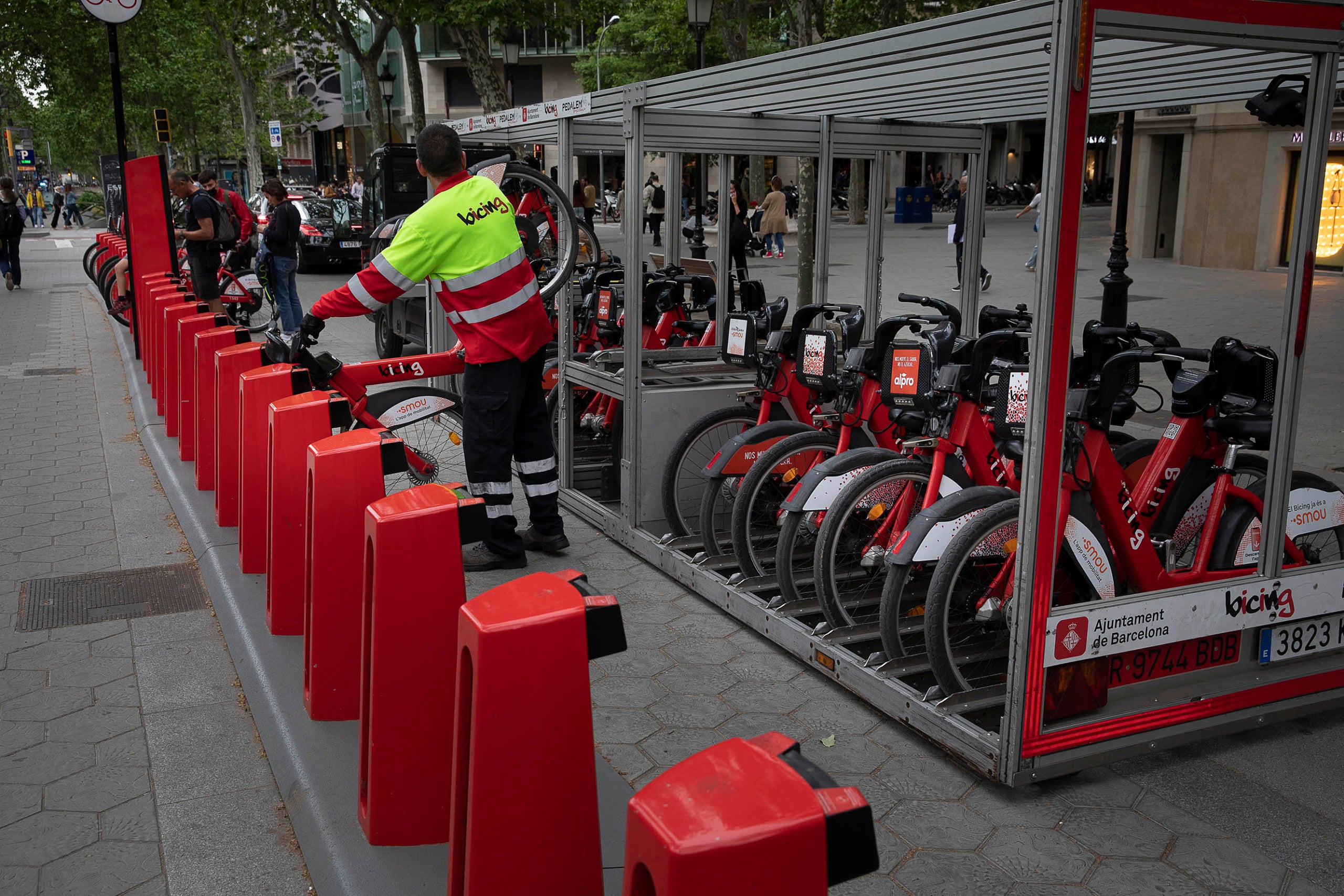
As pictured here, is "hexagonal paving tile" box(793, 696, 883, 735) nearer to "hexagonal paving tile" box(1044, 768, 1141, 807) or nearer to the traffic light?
"hexagonal paving tile" box(1044, 768, 1141, 807)

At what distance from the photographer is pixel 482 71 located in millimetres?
18500

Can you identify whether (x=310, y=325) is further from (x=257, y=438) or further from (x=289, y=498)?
(x=289, y=498)

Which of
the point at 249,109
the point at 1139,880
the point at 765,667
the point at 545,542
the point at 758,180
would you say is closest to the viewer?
the point at 1139,880

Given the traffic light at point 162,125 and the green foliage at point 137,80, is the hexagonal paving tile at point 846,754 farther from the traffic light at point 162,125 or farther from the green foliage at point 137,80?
the green foliage at point 137,80

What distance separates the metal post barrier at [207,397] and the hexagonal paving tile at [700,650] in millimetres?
2907

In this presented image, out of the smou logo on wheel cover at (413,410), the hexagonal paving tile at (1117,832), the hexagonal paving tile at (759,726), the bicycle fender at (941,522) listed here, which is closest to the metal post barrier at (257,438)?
the smou logo on wheel cover at (413,410)

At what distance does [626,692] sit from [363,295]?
204cm

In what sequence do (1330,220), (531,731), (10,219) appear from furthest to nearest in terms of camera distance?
(10,219) → (1330,220) → (531,731)

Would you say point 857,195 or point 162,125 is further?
point 857,195

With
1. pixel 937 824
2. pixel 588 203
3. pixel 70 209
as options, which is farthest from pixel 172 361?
pixel 70 209

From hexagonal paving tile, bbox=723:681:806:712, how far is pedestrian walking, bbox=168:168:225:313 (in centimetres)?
948

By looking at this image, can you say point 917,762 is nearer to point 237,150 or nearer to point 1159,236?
point 1159,236

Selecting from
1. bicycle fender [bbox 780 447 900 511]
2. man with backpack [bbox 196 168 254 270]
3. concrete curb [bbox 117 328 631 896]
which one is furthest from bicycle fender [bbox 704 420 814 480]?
man with backpack [bbox 196 168 254 270]

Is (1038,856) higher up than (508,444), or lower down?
lower down
